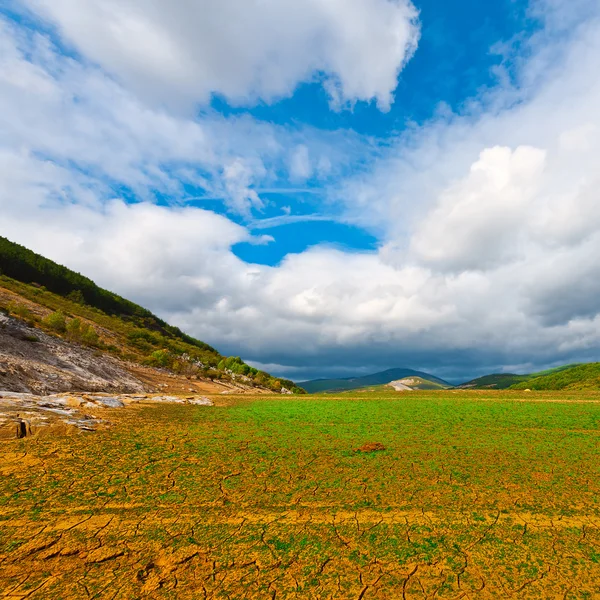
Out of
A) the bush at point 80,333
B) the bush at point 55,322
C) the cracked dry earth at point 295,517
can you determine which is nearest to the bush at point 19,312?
the bush at point 55,322

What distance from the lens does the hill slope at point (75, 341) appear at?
87.7 ft

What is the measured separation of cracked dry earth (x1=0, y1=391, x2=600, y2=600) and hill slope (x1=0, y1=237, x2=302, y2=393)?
1619cm

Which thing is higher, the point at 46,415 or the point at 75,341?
the point at 75,341

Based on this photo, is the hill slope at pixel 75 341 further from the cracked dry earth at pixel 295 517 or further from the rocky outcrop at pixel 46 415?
the cracked dry earth at pixel 295 517

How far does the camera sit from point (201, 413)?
1995cm

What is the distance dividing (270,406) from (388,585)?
18944mm

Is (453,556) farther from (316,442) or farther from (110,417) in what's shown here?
(110,417)

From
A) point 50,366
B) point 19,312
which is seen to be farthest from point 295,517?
point 19,312

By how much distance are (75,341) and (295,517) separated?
135ft

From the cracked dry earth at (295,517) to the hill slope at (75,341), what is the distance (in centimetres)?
1619

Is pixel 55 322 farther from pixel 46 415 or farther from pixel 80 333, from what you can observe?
pixel 46 415

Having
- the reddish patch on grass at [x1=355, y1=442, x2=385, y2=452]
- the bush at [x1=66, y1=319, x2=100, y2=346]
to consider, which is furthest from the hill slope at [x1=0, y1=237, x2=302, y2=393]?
the reddish patch on grass at [x1=355, y1=442, x2=385, y2=452]

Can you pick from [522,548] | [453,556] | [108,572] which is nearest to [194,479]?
[108,572]

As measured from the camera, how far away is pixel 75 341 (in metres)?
38.7
